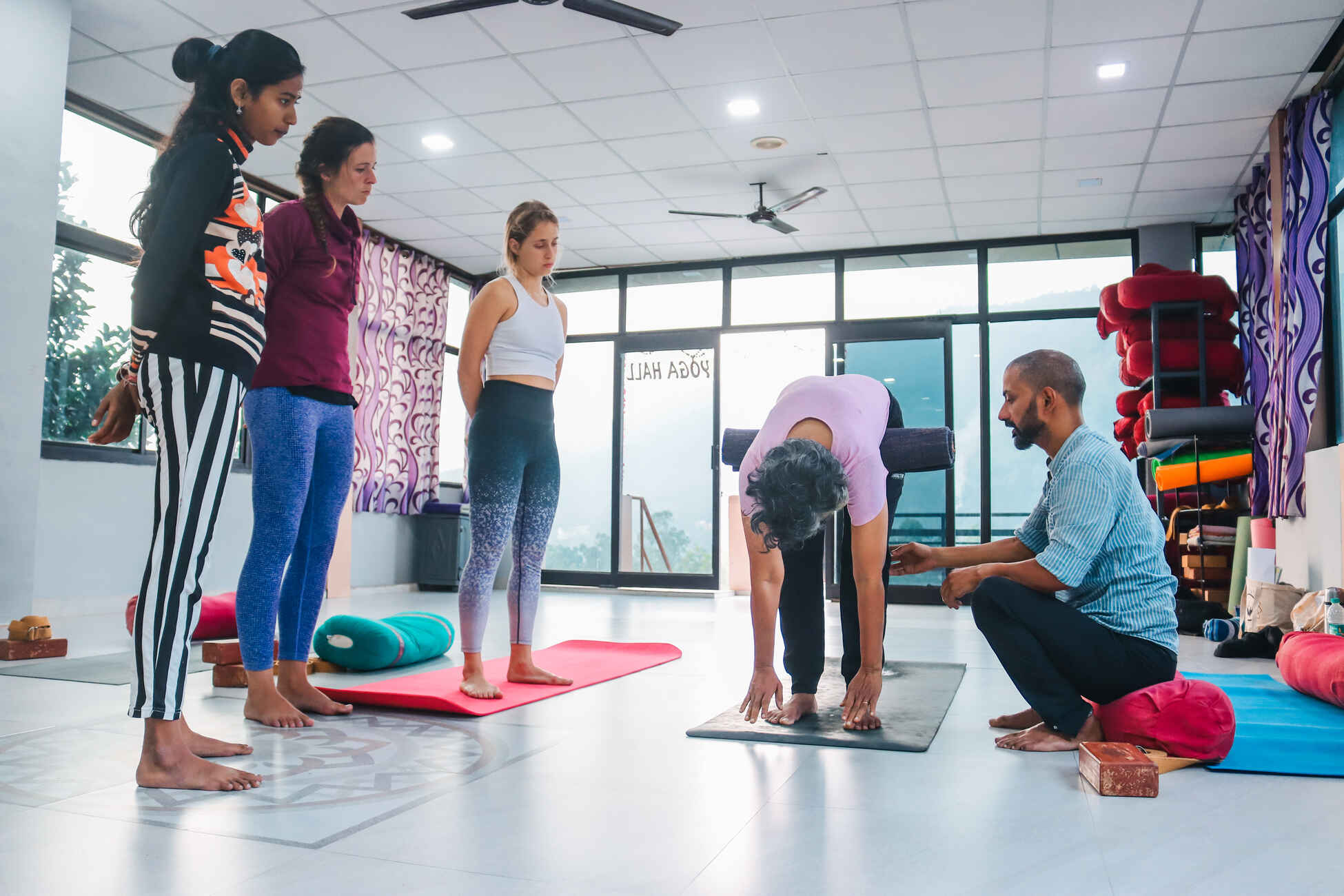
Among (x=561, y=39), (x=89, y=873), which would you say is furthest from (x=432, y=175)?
(x=89, y=873)

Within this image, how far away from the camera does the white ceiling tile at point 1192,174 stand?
584 centimetres

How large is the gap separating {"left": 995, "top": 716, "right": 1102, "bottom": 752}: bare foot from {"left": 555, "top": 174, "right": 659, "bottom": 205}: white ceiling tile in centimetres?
498

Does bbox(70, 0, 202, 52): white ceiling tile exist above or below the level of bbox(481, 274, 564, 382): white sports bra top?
above

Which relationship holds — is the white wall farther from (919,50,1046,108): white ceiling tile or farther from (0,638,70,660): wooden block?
(919,50,1046,108): white ceiling tile

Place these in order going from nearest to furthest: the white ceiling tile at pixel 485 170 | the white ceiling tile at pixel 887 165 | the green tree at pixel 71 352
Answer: the green tree at pixel 71 352
the white ceiling tile at pixel 887 165
the white ceiling tile at pixel 485 170

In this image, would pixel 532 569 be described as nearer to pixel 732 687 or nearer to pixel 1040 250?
pixel 732 687

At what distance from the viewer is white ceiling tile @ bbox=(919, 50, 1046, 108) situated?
183 inches

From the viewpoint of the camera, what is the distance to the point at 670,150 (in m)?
5.83

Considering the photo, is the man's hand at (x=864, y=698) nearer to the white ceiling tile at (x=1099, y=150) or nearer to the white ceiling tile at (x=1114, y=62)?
the white ceiling tile at (x=1114, y=62)

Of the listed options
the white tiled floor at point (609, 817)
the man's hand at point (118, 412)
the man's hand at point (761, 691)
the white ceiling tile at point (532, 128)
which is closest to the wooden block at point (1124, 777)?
the white tiled floor at point (609, 817)

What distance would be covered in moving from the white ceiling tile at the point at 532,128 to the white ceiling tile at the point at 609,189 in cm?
61

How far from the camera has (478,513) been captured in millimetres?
2549

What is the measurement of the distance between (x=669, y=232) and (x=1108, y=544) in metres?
5.86

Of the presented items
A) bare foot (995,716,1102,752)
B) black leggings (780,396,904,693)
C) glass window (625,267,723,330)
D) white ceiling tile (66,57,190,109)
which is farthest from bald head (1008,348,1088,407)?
glass window (625,267,723,330)
